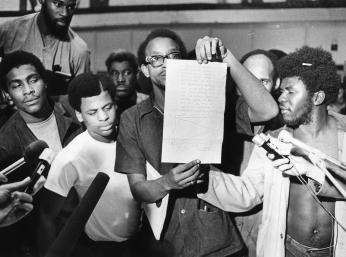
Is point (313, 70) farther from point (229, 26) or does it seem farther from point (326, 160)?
point (229, 26)

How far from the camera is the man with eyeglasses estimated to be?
305 cm

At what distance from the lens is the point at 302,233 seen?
2.43 metres

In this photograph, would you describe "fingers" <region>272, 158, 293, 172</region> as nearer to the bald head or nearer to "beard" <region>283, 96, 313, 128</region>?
"beard" <region>283, 96, 313, 128</region>

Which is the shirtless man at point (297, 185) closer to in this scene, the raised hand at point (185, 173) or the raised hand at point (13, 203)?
the raised hand at point (185, 173)

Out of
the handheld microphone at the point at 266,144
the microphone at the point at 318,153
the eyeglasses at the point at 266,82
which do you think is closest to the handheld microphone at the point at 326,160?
the microphone at the point at 318,153

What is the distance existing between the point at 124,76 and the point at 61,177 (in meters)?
1.02

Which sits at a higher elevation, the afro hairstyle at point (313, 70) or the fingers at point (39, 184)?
the afro hairstyle at point (313, 70)

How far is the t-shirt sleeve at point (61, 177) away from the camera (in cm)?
263

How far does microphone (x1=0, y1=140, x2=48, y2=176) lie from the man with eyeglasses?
2.22 ft

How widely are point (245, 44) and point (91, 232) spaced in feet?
5.92

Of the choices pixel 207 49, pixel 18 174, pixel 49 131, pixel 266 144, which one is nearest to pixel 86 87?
pixel 49 131

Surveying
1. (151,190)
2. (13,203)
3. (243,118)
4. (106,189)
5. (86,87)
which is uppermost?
(86,87)

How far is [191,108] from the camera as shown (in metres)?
2.08

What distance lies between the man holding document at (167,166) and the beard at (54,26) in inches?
27.7
